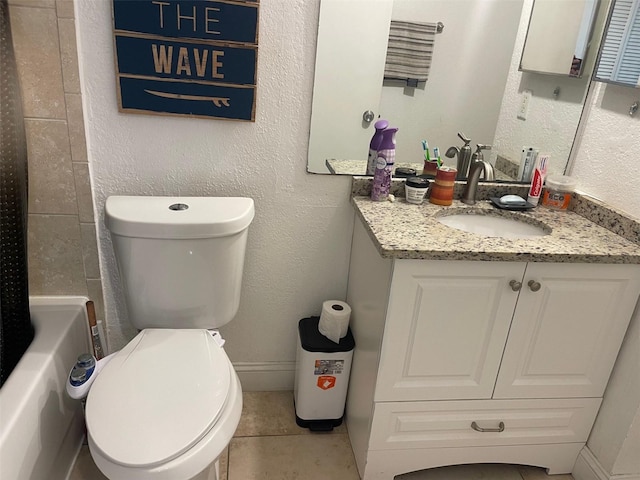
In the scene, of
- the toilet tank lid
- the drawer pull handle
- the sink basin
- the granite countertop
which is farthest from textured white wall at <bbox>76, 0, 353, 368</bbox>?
the drawer pull handle

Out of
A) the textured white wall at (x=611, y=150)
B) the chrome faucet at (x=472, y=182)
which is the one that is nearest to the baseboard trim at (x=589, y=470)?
the textured white wall at (x=611, y=150)

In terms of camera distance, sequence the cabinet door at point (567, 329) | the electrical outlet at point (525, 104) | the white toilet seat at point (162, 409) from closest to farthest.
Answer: the white toilet seat at point (162, 409), the cabinet door at point (567, 329), the electrical outlet at point (525, 104)

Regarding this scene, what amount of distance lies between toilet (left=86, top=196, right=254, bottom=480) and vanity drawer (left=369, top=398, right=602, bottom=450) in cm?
50

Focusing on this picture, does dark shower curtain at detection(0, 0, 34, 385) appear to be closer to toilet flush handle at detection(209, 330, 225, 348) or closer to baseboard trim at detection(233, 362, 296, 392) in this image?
toilet flush handle at detection(209, 330, 225, 348)

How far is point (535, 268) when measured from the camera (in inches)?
53.2

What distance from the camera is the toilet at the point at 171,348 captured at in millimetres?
1082

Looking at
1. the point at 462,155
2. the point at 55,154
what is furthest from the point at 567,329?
the point at 55,154

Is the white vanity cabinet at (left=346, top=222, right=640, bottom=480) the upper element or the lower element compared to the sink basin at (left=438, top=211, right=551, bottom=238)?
lower

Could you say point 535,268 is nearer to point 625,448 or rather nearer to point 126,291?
point 625,448

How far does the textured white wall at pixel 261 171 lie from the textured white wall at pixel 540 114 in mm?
671

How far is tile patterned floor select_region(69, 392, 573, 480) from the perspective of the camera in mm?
1606

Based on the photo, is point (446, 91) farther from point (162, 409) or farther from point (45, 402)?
point (45, 402)

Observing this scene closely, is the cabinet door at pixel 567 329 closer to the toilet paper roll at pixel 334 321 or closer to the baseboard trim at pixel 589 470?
the baseboard trim at pixel 589 470

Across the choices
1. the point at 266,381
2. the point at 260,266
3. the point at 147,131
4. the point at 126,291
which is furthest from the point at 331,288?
the point at 147,131
